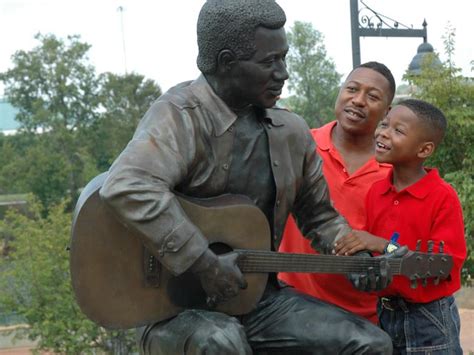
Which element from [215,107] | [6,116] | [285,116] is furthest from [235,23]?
[6,116]

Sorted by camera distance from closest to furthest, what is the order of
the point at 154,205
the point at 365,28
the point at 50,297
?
the point at 154,205
the point at 365,28
the point at 50,297

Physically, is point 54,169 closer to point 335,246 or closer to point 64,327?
point 64,327

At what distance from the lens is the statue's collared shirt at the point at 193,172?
7.81ft

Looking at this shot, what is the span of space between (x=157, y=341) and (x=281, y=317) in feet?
1.52

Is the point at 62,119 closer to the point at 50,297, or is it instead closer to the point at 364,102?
the point at 50,297

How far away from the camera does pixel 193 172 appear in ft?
8.73

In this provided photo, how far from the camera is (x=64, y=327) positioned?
605 inches

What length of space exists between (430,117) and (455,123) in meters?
6.02

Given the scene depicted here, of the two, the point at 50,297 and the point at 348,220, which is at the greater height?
the point at 348,220

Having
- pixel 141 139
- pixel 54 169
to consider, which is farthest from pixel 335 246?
pixel 54 169

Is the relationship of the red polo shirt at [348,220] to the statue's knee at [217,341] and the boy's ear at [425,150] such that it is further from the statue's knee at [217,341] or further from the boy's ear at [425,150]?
the statue's knee at [217,341]

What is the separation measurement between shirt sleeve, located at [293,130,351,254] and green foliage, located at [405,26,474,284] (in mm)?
6193

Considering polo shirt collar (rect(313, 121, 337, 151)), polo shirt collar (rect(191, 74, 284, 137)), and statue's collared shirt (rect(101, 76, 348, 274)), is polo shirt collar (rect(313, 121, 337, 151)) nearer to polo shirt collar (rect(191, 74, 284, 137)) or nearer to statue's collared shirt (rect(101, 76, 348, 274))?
statue's collared shirt (rect(101, 76, 348, 274))

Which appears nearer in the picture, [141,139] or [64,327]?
[141,139]
